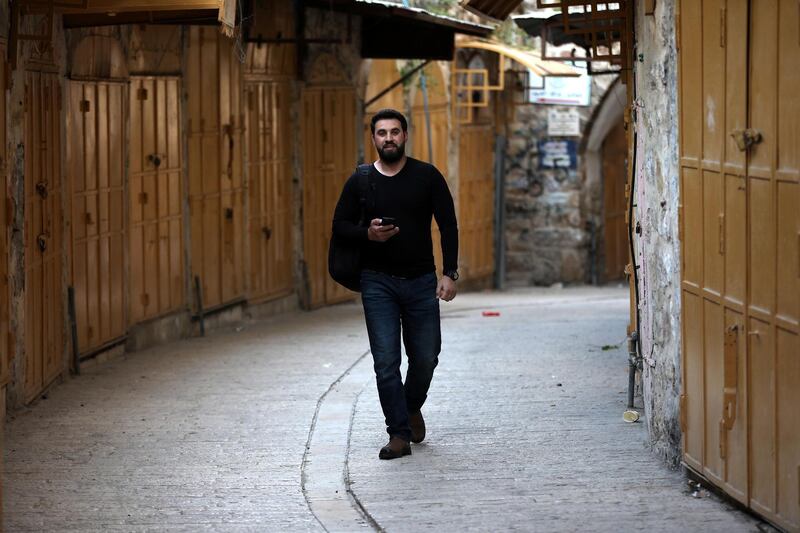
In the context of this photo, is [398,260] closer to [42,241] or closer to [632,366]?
[632,366]

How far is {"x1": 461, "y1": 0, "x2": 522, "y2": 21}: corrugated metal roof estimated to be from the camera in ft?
30.4

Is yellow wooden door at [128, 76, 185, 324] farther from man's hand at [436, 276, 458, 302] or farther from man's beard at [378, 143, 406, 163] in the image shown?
man's hand at [436, 276, 458, 302]

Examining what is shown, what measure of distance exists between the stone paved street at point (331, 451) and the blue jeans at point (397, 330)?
0.28 meters

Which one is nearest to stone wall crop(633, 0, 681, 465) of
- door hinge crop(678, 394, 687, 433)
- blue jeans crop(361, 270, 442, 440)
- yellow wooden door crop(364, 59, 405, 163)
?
door hinge crop(678, 394, 687, 433)

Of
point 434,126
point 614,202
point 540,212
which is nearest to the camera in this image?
point 434,126

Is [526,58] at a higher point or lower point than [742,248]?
higher

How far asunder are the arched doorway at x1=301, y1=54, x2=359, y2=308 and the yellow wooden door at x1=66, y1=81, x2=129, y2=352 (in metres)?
3.68

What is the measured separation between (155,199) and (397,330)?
4.91 meters

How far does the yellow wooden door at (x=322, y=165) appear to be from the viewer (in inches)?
551

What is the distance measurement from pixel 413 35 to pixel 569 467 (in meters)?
8.47

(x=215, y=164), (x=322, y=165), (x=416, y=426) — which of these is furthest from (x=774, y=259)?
(x=322, y=165)

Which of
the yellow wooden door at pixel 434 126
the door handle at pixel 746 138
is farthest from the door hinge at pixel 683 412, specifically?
the yellow wooden door at pixel 434 126

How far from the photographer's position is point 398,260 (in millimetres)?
6652

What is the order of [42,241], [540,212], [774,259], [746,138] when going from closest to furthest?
[774,259]
[746,138]
[42,241]
[540,212]
